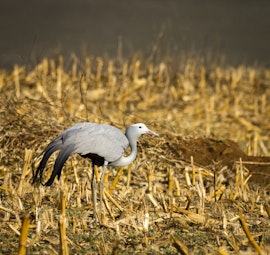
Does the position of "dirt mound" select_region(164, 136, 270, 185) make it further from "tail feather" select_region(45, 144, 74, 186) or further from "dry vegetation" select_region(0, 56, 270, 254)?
"tail feather" select_region(45, 144, 74, 186)

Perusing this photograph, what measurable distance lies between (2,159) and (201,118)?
6.41 metres

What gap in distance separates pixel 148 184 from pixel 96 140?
1.69m

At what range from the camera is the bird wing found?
4.95 m

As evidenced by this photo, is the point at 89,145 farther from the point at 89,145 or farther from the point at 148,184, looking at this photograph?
the point at 148,184

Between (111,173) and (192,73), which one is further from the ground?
(192,73)

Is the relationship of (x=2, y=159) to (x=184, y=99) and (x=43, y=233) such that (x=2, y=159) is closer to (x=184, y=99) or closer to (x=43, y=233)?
(x=43, y=233)

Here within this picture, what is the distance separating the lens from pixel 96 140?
504cm

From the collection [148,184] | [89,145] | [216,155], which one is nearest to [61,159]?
[89,145]

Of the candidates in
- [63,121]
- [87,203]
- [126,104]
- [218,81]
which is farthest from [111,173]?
[218,81]

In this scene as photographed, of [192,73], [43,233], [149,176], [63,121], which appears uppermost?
[192,73]

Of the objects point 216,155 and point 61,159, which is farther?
point 216,155

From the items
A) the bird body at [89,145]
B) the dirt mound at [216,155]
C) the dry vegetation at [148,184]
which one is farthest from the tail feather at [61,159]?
the dirt mound at [216,155]

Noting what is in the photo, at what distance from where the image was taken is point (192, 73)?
1802 centimetres

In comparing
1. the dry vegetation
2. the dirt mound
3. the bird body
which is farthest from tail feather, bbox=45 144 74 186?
the dirt mound
